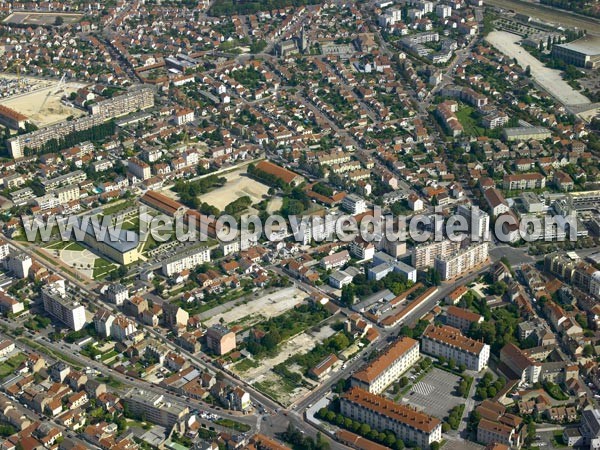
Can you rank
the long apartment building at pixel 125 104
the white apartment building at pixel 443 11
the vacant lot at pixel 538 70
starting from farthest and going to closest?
the white apartment building at pixel 443 11
the vacant lot at pixel 538 70
the long apartment building at pixel 125 104

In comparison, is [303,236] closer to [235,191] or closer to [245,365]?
[235,191]

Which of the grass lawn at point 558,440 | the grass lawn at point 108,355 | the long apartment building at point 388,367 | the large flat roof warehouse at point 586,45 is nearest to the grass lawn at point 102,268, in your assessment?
the grass lawn at point 108,355

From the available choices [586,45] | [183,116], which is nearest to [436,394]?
[183,116]

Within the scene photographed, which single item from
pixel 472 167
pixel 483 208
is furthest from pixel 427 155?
pixel 483 208

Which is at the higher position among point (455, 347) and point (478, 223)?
point (478, 223)

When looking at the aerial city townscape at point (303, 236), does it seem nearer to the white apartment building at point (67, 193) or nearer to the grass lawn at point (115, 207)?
the white apartment building at point (67, 193)

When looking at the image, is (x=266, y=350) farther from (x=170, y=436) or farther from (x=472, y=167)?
(x=472, y=167)
